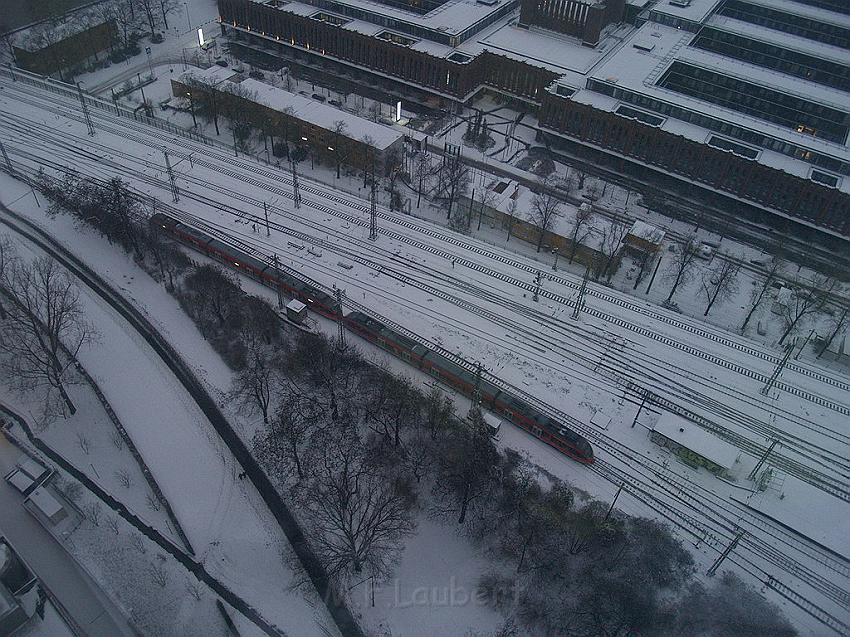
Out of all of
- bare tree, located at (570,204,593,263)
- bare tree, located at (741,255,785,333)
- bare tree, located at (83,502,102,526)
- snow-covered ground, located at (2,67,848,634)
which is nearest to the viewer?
bare tree, located at (83,502,102,526)

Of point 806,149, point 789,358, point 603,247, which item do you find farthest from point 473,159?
point 789,358

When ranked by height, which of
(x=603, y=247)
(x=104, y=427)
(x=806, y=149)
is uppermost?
(x=806, y=149)

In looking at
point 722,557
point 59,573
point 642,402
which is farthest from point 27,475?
point 722,557

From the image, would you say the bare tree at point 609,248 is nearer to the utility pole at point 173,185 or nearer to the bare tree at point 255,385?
the bare tree at point 255,385

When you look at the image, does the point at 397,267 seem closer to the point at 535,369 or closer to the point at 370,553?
the point at 535,369

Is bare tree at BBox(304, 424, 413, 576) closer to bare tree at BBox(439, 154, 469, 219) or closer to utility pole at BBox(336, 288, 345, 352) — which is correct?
utility pole at BBox(336, 288, 345, 352)

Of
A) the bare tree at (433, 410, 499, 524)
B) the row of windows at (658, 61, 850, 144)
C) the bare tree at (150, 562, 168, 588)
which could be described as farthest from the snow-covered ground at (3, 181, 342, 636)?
the row of windows at (658, 61, 850, 144)
